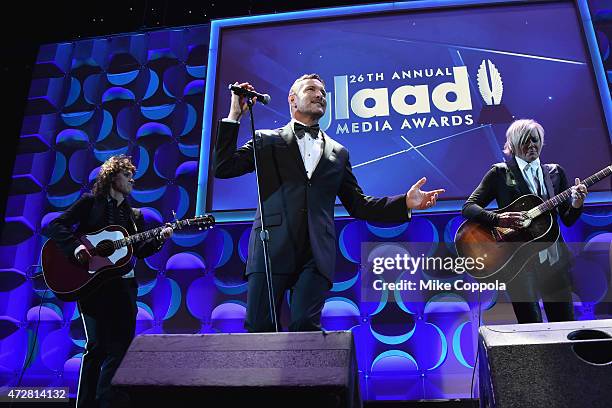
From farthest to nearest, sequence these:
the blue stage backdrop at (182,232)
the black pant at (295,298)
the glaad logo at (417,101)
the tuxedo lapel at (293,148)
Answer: the glaad logo at (417,101) → the blue stage backdrop at (182,232) → the tuxedo lapel at (293,148) → the black pant at (295,298)

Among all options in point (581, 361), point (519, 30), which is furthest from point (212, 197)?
point (581, 361)

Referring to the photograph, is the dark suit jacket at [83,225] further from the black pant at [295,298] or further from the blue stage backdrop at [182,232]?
the black pant at [295,298]

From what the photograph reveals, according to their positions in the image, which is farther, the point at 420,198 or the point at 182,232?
the point at 182,232

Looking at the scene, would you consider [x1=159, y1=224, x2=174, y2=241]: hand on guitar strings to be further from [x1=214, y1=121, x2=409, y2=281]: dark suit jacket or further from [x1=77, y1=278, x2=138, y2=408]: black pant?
[x1=214, y1=121, x2=409, y2=281]: dark suit jacket

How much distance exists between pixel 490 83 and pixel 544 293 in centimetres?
180

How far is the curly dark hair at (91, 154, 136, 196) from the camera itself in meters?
3.43

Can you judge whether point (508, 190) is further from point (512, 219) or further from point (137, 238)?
point (137, 238)

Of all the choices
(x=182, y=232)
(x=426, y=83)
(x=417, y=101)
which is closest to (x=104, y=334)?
(x=182, y=232)

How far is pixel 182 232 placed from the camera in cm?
426

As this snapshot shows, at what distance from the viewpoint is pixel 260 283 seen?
223cm

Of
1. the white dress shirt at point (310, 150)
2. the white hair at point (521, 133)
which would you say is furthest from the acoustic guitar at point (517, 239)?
the white dress shirt at point (310, 150)

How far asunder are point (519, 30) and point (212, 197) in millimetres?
2650

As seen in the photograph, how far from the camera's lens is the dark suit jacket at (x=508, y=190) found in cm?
317

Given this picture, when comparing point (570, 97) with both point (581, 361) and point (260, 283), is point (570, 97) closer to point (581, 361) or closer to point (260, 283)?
point (260, 283)
